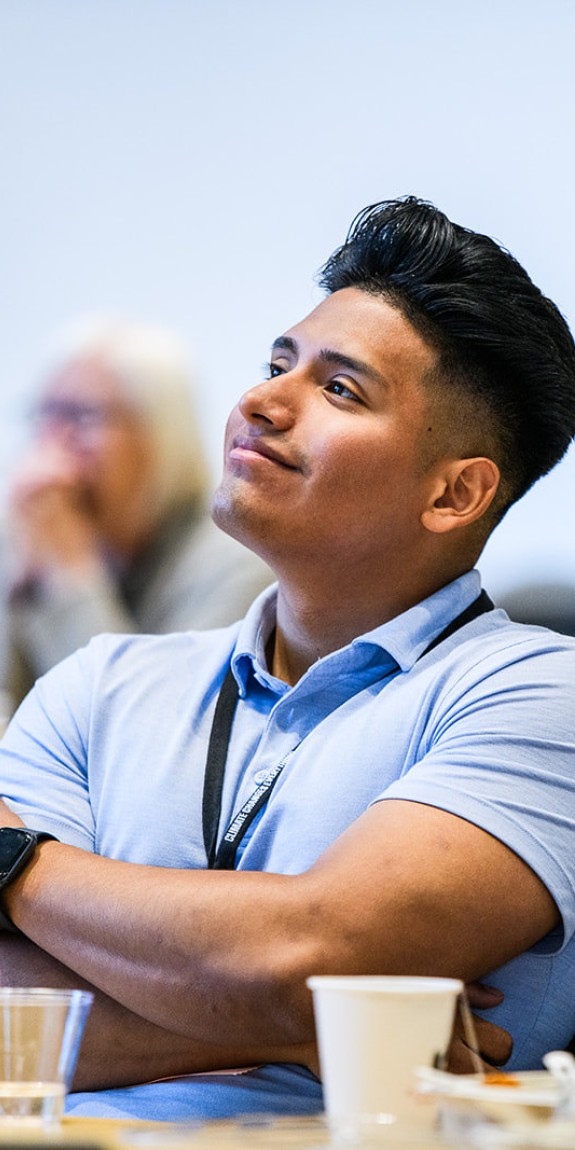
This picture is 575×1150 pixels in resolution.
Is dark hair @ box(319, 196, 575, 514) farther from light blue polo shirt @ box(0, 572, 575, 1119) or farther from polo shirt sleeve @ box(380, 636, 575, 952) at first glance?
polo shirt sleeve @ box(380, 636, 575, 952)

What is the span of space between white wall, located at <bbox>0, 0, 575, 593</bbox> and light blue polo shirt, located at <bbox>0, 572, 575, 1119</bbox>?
2.29 ft

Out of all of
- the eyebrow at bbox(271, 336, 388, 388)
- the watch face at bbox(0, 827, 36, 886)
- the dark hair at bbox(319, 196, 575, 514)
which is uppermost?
the dark hair at bbox(319, 196, 575, 514)

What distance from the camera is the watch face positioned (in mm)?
1503

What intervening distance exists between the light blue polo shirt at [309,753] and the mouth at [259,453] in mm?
250

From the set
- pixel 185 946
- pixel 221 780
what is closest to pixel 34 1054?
pixel 185 946

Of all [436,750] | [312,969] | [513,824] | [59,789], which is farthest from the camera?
[59,789]

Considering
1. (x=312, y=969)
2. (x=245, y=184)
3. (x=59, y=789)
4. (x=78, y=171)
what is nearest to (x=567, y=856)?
(x=312, y=969)

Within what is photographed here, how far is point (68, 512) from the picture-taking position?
109 inches

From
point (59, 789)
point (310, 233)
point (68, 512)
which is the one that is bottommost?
point (59, 789)

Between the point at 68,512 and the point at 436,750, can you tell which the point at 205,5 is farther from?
the point at 436,750

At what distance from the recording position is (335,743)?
1.68 metres

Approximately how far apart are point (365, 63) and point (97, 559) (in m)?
1.08

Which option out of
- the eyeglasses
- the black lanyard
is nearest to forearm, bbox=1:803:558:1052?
the black lanyard

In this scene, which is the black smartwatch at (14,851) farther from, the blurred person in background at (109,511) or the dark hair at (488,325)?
the blurred person in background at (109,511)
